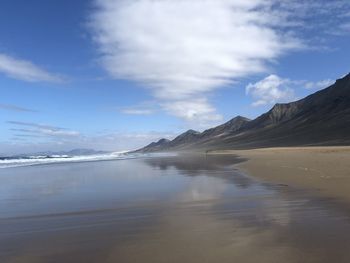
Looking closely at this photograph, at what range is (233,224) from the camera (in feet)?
29.5

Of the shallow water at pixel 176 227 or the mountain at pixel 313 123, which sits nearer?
the shallow water at pixel 176 227

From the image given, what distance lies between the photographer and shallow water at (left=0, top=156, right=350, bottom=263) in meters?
6.83

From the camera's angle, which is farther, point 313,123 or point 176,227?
point 313,123

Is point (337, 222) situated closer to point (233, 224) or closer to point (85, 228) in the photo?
point (233, 224)

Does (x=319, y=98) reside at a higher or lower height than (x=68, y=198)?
higher

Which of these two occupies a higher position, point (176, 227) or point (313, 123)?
point (313, 123)

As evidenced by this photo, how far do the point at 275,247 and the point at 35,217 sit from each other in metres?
6.46

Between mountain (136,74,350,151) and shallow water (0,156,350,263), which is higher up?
mountain (136,74,350,151)

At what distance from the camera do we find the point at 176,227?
8.88m

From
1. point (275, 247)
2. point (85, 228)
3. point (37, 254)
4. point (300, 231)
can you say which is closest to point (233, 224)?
point (300, 231)

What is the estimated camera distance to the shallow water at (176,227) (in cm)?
683

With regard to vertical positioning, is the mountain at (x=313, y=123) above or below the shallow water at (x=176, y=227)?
above

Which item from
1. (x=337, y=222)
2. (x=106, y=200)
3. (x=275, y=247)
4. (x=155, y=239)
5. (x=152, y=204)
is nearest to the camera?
(x=275, y=247)

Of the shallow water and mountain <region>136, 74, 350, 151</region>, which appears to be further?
mountain <region>136, 74, 350, 151</region>
